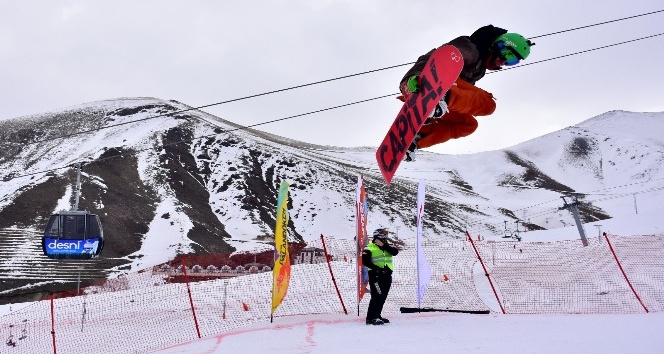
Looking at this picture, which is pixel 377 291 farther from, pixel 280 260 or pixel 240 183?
pixel 240 183

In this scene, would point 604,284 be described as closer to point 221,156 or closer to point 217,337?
point 217,337

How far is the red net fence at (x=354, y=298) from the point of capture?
12.1 metres

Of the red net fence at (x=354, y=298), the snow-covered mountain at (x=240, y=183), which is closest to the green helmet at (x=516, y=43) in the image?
the red net fence at (x=354, y=298)

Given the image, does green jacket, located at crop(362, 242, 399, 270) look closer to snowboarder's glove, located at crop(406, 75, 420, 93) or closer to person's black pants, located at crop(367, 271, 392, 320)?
person's black pants, located at crop(367, 271, 392, 320)

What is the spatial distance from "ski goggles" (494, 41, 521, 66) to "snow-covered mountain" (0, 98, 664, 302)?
29962 mm

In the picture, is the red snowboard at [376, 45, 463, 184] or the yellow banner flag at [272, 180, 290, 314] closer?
the red snowboard at [376, 45, 463, 184]

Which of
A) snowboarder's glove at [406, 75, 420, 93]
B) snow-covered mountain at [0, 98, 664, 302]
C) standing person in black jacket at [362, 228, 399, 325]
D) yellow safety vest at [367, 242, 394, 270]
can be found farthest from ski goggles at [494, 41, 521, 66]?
snow-covered mountain at [0, 98, 664, 302]

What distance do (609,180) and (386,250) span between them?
109 meters

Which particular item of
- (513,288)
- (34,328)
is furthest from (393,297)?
(34,328)

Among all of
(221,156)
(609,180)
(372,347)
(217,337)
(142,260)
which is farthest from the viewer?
(609,180)

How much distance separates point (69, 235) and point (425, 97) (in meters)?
13.9

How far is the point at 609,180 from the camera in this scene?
10469cm

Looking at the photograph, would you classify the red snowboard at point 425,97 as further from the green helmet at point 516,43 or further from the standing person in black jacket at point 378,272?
the standing person in black jacket at point 378,272

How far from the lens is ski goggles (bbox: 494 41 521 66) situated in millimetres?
6113
